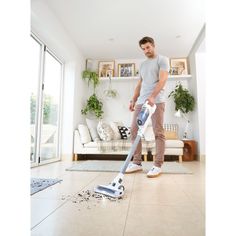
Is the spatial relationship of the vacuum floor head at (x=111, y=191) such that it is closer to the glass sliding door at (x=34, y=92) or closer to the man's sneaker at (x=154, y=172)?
the man's sneaker at (x=154, y=172)

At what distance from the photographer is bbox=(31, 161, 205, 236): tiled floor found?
857mm

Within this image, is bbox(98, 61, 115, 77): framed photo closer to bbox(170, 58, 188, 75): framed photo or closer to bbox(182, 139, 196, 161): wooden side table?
bbox(170, 58, 188, 75): framed photo

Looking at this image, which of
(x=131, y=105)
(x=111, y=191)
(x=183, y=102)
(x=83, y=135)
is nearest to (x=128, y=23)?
(x=131, y=105)

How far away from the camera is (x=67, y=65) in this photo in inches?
165

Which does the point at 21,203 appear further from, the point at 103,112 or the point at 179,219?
the point at 103,112

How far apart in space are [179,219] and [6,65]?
0.98 m

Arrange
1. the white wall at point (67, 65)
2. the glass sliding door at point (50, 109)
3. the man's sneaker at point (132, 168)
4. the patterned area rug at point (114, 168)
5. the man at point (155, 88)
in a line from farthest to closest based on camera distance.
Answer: the glass sliding door at point (50, 109) < the white wall at point (67, 65) < the patterned area rug at point (114, 168) < the man's sneaker at point (132, 168) < the man at point (155, 88)

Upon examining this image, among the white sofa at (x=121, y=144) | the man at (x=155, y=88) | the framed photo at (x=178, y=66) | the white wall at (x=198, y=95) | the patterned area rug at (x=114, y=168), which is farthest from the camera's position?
the framed photo at (x=178, y=66)

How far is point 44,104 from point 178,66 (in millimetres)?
3229

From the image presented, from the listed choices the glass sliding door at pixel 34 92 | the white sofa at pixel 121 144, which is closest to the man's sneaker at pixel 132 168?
the white sofa at pixel 121 144

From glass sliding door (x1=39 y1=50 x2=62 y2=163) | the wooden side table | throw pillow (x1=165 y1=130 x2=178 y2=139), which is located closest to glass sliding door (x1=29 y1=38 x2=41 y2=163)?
glass sliding door (x1=39 y1=50 x2=62 y2=163)

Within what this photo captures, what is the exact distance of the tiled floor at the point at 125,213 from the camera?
86 cm

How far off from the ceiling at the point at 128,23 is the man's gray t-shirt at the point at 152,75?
129 centimetres

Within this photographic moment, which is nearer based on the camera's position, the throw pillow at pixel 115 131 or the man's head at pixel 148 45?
the man's head at pixel 148 45
